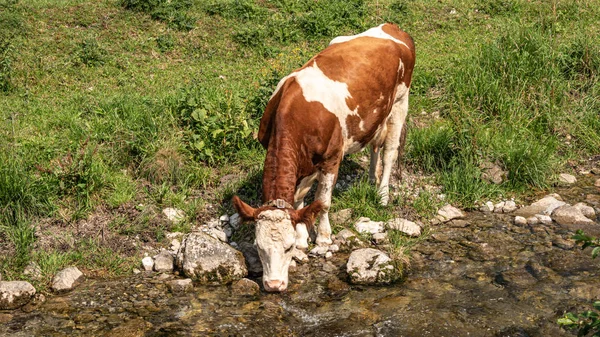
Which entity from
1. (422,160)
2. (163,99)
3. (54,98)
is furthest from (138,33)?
(422,160)

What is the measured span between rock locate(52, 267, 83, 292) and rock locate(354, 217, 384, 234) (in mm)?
3400

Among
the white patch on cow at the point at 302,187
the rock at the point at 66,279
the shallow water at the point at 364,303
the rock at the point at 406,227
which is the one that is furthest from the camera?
the rock at the point at 406,227

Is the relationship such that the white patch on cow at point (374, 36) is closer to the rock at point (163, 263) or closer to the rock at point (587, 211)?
the rock at point (587, 211)

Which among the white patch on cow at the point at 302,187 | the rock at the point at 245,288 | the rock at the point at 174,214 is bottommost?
the rock at the point at 245,288

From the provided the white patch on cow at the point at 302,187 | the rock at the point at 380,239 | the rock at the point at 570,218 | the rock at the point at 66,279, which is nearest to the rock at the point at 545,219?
the rock at the point at 570,218

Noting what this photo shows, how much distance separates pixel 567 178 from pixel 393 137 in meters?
2.78

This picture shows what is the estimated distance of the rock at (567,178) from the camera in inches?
394

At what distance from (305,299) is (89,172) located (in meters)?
3.33

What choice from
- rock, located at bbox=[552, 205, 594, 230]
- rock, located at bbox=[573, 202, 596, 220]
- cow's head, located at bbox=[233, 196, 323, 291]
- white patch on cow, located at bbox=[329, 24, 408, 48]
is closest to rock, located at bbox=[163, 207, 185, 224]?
cow's head, located at bbox=[233, 196, 323, 291]

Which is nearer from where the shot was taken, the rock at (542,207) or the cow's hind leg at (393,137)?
the rock at (542,207)

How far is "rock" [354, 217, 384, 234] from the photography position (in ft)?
27.9

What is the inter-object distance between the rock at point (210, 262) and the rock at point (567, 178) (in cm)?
518

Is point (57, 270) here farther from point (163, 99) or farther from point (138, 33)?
point (138, 33)

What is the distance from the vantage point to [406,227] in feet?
28.0
